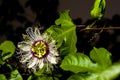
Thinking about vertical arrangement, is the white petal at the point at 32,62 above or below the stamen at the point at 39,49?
below

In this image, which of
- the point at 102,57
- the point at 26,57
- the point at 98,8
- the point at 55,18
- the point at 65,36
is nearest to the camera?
→ the point at 102,57

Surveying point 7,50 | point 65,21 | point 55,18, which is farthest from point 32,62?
point 55,18

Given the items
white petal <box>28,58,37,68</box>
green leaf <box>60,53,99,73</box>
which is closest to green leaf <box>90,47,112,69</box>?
green leaf <box>60,53,99,73</box>

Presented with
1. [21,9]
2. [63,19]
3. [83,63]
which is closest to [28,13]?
[21,9]

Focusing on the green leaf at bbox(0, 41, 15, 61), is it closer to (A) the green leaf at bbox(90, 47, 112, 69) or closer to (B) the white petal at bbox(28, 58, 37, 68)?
(B) the white petal at bbox(28, 58, 37, 68)

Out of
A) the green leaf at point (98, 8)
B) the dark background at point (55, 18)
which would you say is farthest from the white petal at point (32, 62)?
the green leaf at point (98, 8)

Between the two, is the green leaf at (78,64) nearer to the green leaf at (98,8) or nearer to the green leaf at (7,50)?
the green leaf at (98,8)

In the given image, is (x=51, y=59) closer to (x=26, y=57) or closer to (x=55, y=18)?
(x=26, y=57)
